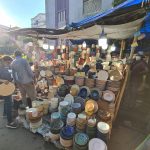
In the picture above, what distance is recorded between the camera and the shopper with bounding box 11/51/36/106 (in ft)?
12.7

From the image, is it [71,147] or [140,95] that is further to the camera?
[140,95]

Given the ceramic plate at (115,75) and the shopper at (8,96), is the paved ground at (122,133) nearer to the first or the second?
the shopper at (8,96)

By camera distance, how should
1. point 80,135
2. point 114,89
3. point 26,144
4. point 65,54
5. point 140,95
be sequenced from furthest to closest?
point 65,54 → point 140,95 → point 114,89 → point 26,144 → point 80,135

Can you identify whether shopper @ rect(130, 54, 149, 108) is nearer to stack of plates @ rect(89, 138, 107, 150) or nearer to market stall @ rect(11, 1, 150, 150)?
market stall @ rect(11, 1, 150, 150)

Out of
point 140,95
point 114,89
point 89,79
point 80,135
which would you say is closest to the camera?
point 80,135

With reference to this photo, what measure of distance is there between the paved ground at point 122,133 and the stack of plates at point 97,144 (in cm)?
49

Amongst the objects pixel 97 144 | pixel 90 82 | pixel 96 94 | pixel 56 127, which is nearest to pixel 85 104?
pixel 96 94

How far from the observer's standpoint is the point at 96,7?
9.05 metres

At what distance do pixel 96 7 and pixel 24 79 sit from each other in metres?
7.07

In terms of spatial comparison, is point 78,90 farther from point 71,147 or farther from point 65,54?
point 65,54

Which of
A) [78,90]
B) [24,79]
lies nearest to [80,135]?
[78,90]

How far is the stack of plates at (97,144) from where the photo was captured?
260 centimetres

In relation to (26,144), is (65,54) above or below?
above

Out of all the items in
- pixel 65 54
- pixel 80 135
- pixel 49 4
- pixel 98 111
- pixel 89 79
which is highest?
pixel 49 4
